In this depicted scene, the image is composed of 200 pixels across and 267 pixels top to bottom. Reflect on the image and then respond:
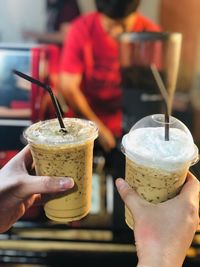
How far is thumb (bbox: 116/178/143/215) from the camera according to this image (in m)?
0.99

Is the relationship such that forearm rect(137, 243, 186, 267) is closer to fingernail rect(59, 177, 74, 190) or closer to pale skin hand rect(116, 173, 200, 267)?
pale skin hand rect(116, 173, 200, 267)

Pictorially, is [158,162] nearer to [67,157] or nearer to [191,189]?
[191,189]

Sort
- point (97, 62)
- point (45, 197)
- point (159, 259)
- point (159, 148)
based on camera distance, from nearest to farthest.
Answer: point (159, 259), point (159, 148), point (45, 197), point (97, 62)

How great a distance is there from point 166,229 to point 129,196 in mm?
135

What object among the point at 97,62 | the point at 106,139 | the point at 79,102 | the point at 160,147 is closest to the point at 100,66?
the point at 97,62

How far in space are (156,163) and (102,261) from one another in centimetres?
126

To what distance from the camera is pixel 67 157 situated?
1062 mm

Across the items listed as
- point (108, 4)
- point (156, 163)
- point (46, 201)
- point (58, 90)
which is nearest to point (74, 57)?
point (58, 90)

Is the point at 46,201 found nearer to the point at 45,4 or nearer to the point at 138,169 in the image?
the point at 138,169

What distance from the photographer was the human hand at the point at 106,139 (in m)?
2.16

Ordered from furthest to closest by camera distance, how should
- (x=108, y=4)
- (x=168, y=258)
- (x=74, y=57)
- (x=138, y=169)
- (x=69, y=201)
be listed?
1. (x=74, y=57)
2. (x=108, y=4)
3. (x=69, y=201)
4. (x=138, y=169)
5. (x=168, y=258)

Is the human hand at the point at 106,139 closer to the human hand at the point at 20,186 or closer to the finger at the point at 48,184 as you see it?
the human hand at the point at 20,186

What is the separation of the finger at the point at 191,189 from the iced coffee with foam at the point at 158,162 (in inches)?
0.8

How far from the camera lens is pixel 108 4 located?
6.59 feet
